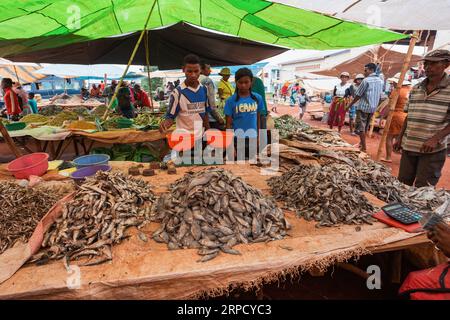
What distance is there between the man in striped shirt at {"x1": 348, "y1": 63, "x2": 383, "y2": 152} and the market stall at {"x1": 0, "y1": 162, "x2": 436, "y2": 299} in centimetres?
663

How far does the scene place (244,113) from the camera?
4.11 metres

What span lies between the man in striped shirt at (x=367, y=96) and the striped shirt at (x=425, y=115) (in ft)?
14.3

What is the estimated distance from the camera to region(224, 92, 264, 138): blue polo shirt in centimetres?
409

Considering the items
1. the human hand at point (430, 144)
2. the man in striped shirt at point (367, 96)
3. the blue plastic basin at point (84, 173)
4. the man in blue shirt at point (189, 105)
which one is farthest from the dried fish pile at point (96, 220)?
the man in striped shirt at point (367, 96)

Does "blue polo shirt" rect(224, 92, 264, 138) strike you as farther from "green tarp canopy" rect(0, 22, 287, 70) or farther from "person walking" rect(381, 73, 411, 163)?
"person walking" rect(381, 73, 411, 163)

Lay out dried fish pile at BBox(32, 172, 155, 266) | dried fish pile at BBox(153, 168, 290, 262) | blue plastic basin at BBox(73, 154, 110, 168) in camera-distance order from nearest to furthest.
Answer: dried fish pile at BBox(32, 172, 155, 266) < dried fish pile at BBox(153, 168, 290, 262) < blue plastic basin at BBox(73, 154, 110, 168)

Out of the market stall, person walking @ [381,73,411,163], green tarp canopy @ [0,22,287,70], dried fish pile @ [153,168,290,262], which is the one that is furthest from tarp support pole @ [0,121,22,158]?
person walking @ [381,73,411,163]

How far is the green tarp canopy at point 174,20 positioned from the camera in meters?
3.68

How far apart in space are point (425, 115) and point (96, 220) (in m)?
4.11

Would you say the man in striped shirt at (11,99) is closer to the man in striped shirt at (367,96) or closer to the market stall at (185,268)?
the market stall at (185,268)

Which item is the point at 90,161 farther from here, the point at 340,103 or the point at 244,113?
the point at 340,103

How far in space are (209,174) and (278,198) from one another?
890 mm

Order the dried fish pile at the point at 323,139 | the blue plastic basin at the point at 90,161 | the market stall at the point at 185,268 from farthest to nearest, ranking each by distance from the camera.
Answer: the dried fish pile at the point at 323,139 < the blue plastic basin at the point at 90,161 < the market stall at the point at 185,268

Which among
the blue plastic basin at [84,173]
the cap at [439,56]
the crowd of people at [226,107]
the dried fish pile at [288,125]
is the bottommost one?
the blue plastic basin at [84,173]
